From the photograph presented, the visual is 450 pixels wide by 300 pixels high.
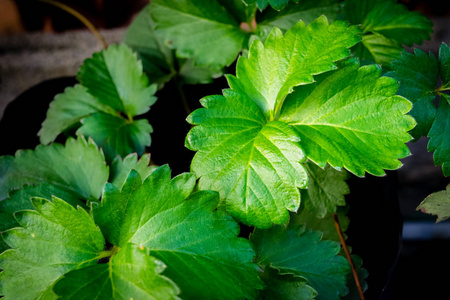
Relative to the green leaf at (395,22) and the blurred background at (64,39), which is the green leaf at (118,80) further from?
the green leaf at (395,22)

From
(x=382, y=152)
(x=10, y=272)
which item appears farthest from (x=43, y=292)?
(x=382, y=152)

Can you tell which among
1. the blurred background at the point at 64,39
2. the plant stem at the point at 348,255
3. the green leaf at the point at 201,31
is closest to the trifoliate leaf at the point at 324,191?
the plant stem at the point at 348,255

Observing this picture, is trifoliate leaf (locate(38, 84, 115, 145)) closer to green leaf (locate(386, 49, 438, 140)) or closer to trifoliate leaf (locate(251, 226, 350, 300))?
trifoliate leaf (locate(251, 226, 350, 300))

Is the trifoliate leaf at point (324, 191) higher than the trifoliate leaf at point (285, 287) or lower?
higher

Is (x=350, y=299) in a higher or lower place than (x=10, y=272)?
lower

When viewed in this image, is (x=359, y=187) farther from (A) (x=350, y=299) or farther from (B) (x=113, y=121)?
(B) (x=113, y=121)

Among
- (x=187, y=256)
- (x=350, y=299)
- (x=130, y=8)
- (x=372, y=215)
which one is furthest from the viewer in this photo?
(x=130, y=8)
